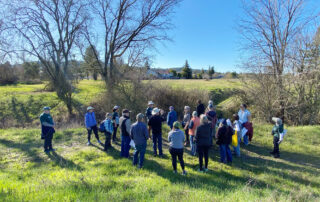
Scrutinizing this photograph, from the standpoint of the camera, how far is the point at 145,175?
4496 millimetres

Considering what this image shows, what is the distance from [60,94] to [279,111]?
1863 cm

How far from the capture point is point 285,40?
11.9 m

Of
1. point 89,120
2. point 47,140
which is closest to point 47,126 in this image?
point 47,140

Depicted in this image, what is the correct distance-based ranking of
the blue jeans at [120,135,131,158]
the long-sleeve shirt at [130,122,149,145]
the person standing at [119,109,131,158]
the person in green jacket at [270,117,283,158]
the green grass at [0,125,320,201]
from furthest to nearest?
the person in green jacket at [270,117,283,158] → the blue jeans at [120,135,131,158] → the person standing at [119,109,131,158] → the long-sleeve shirt at [130,122,149,145] → the green grass at [0,125,320,201]

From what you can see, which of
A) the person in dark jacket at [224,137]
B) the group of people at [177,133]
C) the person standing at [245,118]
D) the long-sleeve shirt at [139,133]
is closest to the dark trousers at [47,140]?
the group of people at [177,133]

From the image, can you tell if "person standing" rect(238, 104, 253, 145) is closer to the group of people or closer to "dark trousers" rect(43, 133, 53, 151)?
the group of people

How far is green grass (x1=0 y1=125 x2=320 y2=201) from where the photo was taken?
3.09m

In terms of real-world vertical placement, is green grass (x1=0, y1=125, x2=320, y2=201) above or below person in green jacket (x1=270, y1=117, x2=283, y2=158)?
below

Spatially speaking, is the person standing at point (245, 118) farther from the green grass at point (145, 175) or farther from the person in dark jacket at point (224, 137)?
the person in dark jacket at point (224, 137)

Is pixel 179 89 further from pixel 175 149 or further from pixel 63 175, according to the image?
pixel 63 175

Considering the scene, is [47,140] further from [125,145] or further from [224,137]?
[224,137]

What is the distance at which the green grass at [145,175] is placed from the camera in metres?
3.09

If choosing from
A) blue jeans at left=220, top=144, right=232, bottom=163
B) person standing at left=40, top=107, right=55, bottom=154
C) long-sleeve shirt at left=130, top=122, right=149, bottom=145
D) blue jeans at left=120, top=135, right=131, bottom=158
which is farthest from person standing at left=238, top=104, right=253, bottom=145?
person standing at left=40, top=107, right=55, bottom=154

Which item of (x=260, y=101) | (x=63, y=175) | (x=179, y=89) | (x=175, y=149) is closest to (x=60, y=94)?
(x=179, y=89)
